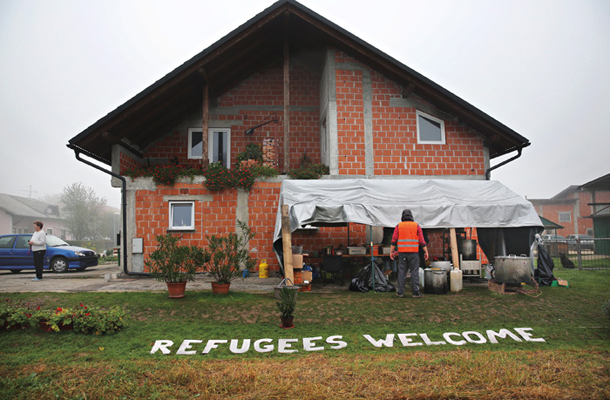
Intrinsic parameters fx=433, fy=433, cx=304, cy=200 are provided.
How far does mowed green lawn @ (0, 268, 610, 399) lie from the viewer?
438 centimetres

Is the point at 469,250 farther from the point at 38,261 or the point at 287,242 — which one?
the point at 38,261

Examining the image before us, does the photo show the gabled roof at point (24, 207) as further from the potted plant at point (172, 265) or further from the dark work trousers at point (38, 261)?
the potted plant at point (172, 265)

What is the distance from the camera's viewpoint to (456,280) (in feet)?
31.5

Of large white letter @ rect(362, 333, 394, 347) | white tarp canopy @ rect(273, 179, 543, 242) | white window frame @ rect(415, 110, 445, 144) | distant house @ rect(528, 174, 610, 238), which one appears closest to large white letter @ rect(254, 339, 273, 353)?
large white letter @ rect(362, 333, 394, 347)

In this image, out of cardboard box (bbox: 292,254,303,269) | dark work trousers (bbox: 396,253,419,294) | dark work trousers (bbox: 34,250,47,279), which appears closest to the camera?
dark work trousers (bbox: 396,253,419,294)

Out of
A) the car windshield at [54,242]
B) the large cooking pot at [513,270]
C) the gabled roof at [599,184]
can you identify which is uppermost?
the gabled roof at [599,184]

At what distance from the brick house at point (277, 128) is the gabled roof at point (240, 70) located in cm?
4

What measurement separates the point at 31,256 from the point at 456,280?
1417cm

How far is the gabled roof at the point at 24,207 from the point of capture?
33.2 meters

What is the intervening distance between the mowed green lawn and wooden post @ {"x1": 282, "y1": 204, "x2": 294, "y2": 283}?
0.82 meters

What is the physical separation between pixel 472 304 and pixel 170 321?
545cm

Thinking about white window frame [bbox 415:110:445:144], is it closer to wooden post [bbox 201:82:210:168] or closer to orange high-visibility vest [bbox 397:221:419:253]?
orange high-visibility vest [bbox 397:221:419:253]

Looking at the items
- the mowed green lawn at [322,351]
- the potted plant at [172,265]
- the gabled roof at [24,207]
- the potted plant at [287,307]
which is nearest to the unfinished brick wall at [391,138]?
the mowed green lawn at [322,351]

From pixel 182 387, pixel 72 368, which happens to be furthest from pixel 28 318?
pixel 182 387
